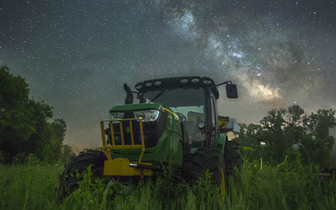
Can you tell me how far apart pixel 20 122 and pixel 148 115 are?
2178cm

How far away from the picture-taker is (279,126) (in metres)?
45.8

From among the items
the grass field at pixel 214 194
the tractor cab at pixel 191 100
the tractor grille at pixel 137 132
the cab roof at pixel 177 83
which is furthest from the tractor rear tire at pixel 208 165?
the cab roof at pixel 177 83

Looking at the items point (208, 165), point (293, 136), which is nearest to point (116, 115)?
point (208, 165)

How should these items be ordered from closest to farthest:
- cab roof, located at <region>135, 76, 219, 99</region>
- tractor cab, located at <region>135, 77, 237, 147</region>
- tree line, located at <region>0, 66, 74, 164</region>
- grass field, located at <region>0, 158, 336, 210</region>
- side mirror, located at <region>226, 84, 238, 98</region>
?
grass field, located at <region>0, 158, 336, 210</region>, side mirror, located at <region>226, 84, 238, 98</region>, tractor cab, located at <region>135, 77, 237, 147</region>, cab roof, located at <region>135, 76, 219, 99</region>, tree line, located at <region>0, 66, 74, 164</region>

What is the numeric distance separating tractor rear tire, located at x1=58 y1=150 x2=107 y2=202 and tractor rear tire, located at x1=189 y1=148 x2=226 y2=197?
1494mm

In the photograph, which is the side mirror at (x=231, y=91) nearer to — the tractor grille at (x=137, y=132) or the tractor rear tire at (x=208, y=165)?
the tractor rear tire at (x=208, y=165)

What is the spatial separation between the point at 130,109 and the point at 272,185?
7.55 ft

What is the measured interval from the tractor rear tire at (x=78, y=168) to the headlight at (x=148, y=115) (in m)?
0.94

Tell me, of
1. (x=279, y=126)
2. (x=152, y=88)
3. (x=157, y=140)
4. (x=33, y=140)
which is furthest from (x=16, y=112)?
(x=279, y=126)

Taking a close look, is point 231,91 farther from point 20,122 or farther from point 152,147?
point 20,122

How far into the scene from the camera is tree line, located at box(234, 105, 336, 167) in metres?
39.2

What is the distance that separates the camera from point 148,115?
14.1 feet

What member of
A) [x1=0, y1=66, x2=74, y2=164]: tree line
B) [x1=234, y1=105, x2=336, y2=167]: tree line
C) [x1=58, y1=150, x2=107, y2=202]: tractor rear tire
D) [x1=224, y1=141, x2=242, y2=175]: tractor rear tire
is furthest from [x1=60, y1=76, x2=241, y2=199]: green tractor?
[x1=234, y1=105, x2=336, y2=167]: tree line

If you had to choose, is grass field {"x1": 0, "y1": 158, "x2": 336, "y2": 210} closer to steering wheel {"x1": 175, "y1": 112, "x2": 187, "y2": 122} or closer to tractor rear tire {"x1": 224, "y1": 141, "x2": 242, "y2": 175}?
tractor rear tire {"x1": 224, "y1": 141, "x2": 242, "y2": 175}
